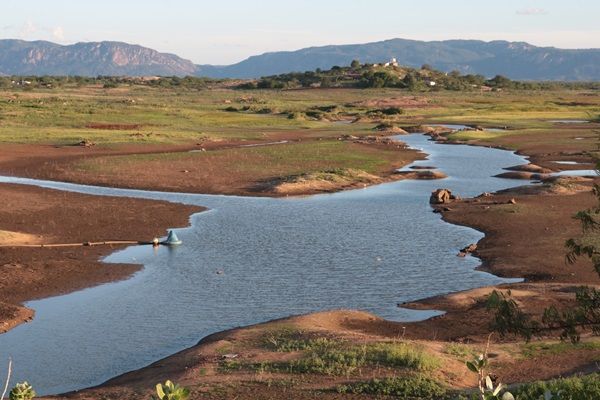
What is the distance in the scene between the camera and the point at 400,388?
50.8ft

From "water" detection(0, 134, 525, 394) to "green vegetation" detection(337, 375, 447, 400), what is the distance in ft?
18.9

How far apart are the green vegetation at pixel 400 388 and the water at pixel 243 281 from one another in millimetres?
5766

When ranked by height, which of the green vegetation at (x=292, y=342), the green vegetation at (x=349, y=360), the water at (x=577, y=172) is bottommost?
the water at (x=577, y=172)

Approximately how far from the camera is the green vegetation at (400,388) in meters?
15.2

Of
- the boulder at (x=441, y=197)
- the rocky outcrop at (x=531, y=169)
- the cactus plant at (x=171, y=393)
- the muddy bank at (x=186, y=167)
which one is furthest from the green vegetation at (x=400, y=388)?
the rocky outcrop at (x=531, y=169)

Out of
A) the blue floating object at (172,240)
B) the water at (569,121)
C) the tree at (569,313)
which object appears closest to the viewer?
the tree at (569,313)

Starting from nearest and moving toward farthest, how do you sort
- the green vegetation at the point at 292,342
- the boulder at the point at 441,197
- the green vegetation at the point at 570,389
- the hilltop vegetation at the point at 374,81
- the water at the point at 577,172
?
the green vegetation at the point at 570,389 < the green vegetation at the point at 292,342 < the boulder at the point at 441,197 < the water at the point at 577,172 < the hilltop vegetation at the point at 374,81

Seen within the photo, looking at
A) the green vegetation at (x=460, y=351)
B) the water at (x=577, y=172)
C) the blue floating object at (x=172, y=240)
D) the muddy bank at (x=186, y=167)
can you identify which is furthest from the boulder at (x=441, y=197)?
the green vegetation at (x=460, y=351)

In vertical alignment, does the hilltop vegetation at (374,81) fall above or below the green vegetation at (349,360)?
above

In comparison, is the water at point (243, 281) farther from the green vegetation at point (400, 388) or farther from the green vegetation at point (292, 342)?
the green vegetation at point (400, 388)

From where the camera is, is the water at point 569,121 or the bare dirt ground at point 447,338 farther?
the water at point 569,121

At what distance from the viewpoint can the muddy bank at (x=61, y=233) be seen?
26.0 metres

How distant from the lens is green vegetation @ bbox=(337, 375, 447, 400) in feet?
50.0

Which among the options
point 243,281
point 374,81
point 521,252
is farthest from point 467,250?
point 374,81
